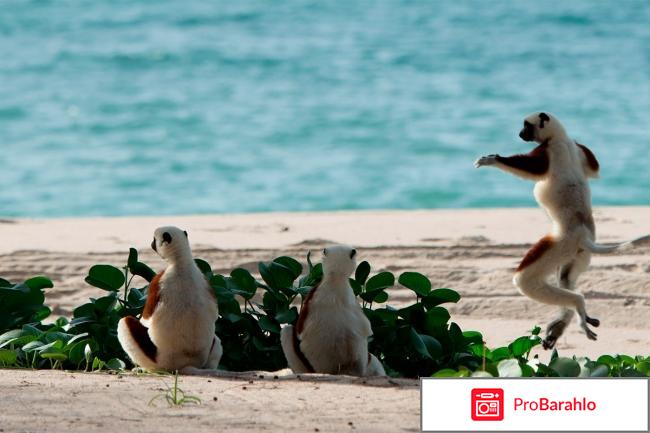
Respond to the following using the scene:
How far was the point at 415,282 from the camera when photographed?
7.17 meters

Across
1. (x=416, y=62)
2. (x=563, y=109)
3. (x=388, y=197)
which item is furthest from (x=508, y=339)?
(x=416, y=62)

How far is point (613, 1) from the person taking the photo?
134ft

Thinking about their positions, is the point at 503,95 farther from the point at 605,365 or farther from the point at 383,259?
the point at 605,365

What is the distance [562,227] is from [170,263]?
2093 millimetres

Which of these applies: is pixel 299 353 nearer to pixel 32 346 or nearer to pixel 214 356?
pixel 214 356

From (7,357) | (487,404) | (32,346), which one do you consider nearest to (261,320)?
(32,346)

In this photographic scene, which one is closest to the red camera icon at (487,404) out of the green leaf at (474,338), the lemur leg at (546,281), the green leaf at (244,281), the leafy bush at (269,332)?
the lemur leg at (546,281)

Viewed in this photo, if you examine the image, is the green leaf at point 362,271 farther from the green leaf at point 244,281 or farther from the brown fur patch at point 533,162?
the brown fur patch at point 533,162

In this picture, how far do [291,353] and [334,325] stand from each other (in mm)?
346

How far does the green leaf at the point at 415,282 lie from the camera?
7.14 m

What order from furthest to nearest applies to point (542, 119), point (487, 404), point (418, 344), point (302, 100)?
point (302, 100) → point (418, 344) → point (542, 119) → point (487, 404)

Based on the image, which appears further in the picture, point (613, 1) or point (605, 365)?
point (613, 1)

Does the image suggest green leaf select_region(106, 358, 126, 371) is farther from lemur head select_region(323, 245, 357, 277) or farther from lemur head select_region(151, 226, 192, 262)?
lemur head select_region(323, 245, 357, 277)

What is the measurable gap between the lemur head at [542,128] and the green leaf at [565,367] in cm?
118
